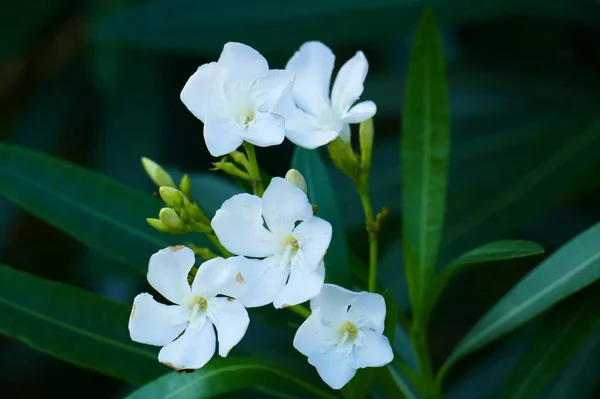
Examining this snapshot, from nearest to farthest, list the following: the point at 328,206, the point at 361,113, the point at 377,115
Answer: the point at 361,113, the point at 328,206, the point at 377,115

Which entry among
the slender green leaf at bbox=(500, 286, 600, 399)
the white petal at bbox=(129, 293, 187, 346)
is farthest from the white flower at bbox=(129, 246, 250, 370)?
the slender green leaf at bbox=(500, 286, 600, 399)

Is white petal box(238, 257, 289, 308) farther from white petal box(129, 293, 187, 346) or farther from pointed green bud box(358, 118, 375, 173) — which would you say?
pointed green bud box(358, 118, 375, 173)

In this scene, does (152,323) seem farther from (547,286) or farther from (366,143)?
(547,286)

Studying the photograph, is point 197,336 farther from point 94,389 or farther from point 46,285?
point 94,389

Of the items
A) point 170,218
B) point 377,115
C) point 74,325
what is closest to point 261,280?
point 170,218

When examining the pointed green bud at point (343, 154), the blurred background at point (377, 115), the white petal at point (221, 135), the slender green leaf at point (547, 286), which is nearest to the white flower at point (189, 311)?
the white petal at point (221, 135)

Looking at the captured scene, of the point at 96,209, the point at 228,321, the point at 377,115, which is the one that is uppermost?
the point at 228,321

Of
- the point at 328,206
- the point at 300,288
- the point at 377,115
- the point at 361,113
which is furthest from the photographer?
the point at 377,115
